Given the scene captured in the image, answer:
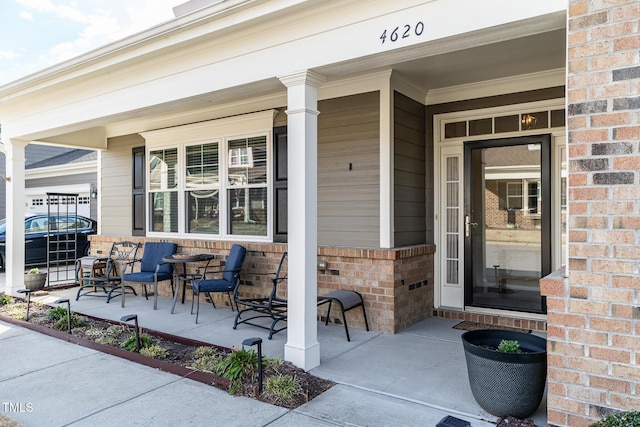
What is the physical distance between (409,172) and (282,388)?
9.36 ft

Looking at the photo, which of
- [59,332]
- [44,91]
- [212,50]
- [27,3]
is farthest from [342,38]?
[27,3]

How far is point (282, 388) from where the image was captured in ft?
10.1

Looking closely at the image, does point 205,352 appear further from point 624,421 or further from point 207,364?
point 624,421

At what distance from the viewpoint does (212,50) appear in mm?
3998

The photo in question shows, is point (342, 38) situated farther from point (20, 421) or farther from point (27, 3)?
point (27, 3)

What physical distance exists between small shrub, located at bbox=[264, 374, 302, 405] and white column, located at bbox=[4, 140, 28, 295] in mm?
5370

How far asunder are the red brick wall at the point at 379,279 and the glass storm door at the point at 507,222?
571 mm

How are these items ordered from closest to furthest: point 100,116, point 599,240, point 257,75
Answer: point 599,240 → point 257,75 → point 100,116

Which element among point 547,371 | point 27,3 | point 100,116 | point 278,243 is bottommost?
point 547,371

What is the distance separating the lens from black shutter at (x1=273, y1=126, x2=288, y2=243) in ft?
18.1

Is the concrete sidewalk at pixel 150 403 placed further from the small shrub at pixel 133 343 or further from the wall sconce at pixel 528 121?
the wall sconce at pixel 528 121

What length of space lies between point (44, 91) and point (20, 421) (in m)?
4.44

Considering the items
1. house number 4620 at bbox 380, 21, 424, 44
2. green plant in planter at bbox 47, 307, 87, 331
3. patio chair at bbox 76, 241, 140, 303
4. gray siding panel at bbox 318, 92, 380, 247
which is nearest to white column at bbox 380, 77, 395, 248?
gray siding panel at bbox 318, 92, 380, 247

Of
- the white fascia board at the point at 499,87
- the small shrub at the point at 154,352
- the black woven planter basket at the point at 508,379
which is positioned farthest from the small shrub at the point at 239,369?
the white fascia board at the point at 499,87
